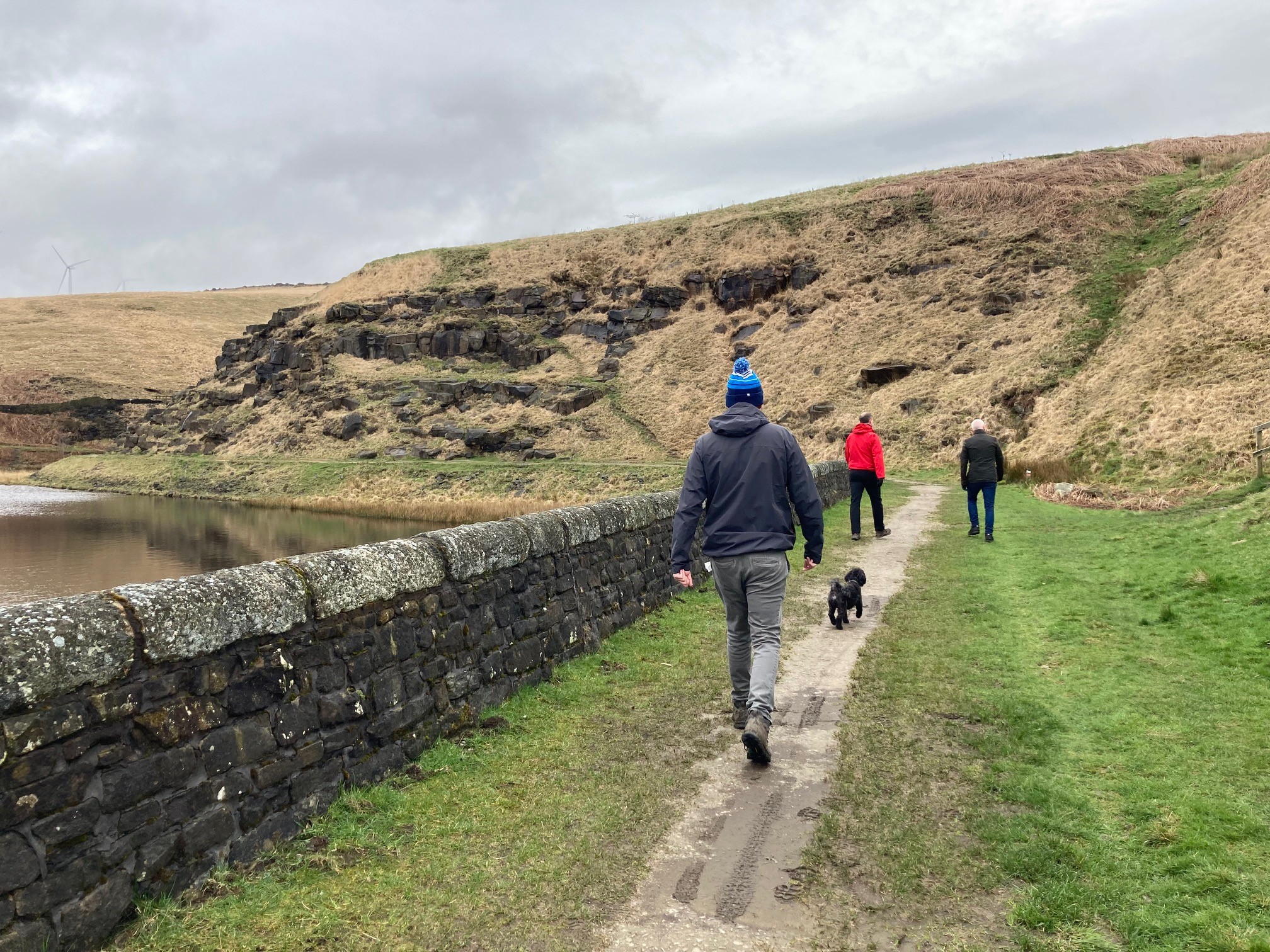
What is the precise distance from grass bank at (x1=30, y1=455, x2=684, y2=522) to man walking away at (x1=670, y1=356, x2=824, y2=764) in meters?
23.4

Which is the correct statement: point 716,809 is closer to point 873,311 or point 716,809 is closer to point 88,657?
point 88,657

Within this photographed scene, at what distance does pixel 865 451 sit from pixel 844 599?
6.53 meters

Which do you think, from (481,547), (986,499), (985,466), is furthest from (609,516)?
(986,499)

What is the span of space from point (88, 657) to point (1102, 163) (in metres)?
62.1

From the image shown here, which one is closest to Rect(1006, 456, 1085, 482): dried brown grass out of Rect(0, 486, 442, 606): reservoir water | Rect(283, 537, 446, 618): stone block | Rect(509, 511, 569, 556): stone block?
Rect(0, 486, 442, 606): reservoir water

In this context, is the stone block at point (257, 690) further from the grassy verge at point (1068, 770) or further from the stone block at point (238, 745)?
the grassy verge at point (1068, 770)

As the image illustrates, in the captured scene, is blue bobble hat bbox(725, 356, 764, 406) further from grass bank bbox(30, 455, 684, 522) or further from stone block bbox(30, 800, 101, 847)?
grass bank bbox(30, 455, 684, 522)

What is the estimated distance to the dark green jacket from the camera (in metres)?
14.6

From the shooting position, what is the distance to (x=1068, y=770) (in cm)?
503

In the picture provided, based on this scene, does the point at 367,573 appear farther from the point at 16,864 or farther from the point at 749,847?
the point at 749,847

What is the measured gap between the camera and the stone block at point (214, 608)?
376cm

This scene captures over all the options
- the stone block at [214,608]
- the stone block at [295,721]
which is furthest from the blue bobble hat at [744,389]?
the stone block at [295,721]

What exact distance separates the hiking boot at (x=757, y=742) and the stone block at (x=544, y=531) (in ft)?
8.44

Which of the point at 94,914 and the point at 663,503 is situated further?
the point at 663,503
